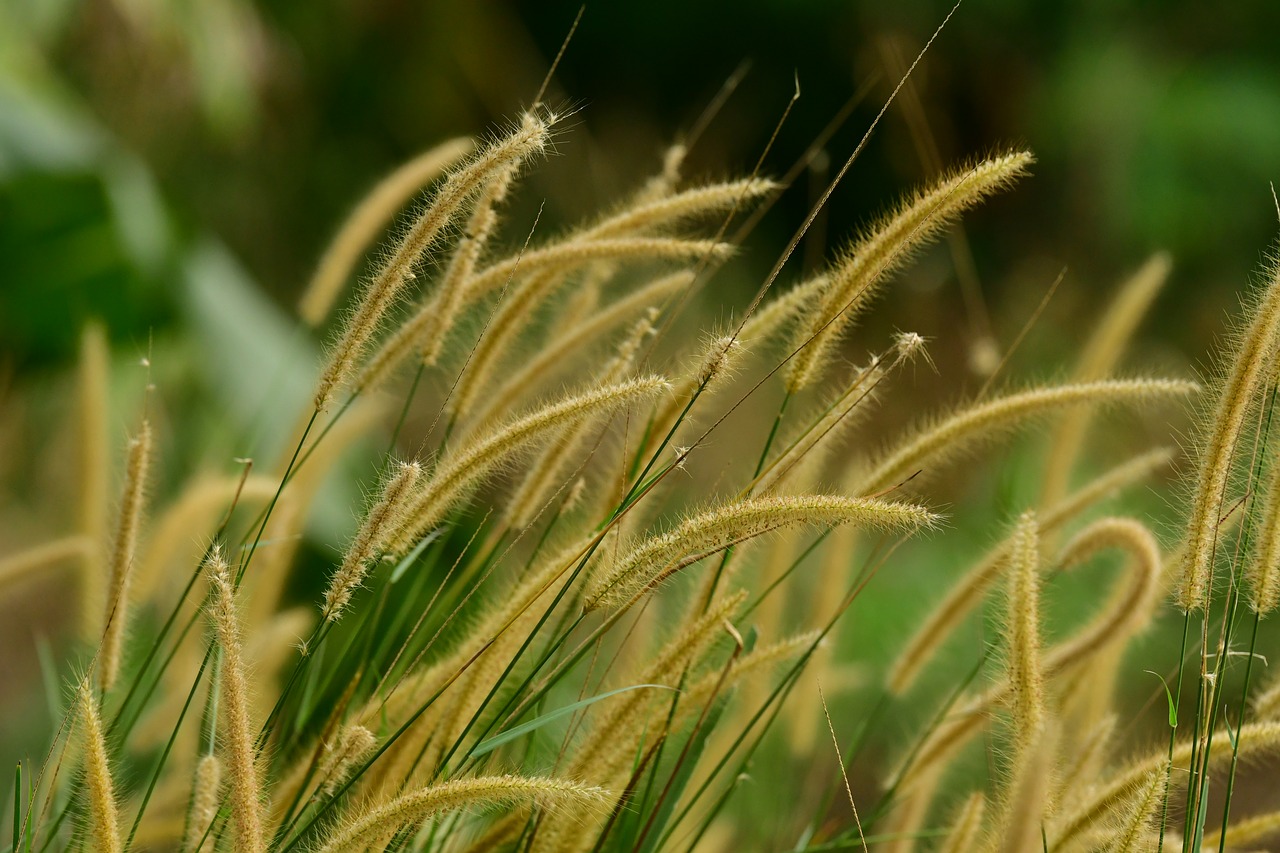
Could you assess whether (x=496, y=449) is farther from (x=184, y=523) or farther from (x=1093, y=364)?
(x=1093, y=364)

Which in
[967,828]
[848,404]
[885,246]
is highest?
[885,246]

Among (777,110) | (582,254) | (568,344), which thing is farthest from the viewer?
(777,110)

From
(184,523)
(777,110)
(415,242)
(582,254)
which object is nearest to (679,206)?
(582,254)

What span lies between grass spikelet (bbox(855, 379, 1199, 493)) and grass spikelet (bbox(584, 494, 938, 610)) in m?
0.13

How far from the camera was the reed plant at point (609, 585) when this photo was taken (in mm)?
547

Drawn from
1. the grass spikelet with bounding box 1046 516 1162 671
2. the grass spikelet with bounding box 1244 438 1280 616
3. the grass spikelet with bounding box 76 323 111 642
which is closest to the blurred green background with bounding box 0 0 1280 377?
the grass spikelet with bounding box 76 323 111 642

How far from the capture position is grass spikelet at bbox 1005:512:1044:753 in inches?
21.8

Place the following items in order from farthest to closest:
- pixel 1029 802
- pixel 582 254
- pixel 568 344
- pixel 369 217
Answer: pixel 369 217, pixel 568 344, pixel 582 254, pixel 1029 802

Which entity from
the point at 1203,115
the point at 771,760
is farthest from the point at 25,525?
the point at 1203,115

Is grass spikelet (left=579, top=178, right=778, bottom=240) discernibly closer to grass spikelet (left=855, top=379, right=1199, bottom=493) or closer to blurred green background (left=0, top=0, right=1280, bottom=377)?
grass spikelet (left=855, top=379, right=1199, bottom=493)

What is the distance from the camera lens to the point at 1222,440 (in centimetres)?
Answer: 57

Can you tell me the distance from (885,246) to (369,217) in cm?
45

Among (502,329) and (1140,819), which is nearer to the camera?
(1140,819)

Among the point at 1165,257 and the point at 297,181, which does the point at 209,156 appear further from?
the point at 1165,257
